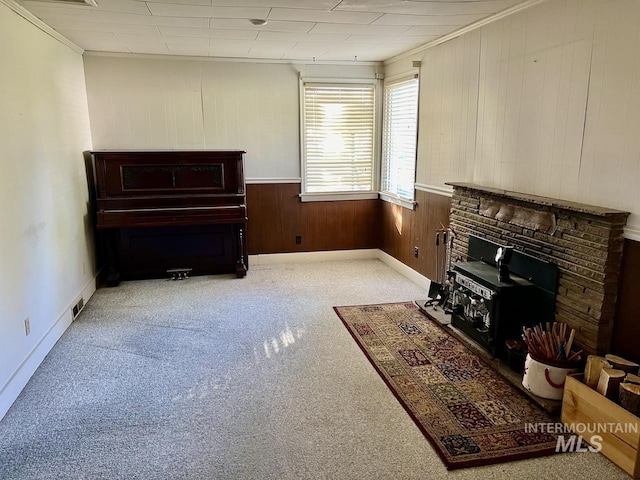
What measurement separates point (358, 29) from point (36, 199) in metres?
2.79

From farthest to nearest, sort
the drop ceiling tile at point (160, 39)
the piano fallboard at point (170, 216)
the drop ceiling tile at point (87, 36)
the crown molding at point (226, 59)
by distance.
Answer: the crown molding at point (226, 59) < the piano fallboard at point (170, 216) < the drop ceiling tile at point (160, 39) < the drop ceiling tile at point (87, 36)

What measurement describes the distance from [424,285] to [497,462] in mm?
2667

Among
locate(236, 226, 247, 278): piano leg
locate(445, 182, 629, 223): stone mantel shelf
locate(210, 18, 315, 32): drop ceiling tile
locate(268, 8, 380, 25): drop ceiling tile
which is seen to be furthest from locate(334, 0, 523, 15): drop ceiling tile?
locate(236, 226, 247, 278): piano leg

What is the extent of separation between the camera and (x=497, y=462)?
2186 millimetres

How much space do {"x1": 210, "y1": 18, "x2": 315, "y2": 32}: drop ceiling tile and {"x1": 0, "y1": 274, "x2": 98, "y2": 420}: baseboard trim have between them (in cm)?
260

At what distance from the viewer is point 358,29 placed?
12.5 feet

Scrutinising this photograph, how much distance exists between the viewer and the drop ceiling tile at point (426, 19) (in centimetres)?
338

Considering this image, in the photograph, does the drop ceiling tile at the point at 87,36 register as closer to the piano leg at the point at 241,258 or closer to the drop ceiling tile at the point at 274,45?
the drop ceiling tile at the point at 274,45

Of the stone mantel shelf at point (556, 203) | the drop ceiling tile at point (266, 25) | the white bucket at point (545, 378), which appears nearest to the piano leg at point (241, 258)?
the drop ceiling tile at point (266, 25)

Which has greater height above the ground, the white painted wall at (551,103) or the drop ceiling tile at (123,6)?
the drop ceiling tile at (123,6)

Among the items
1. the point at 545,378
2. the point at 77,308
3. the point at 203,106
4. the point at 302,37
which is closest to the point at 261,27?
the point at 302,37

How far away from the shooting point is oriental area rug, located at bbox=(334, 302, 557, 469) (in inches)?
89.9

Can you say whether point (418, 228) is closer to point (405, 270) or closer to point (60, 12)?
point (405, 270)

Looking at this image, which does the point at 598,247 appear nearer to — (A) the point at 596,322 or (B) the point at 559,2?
(A) the point at 596,322
